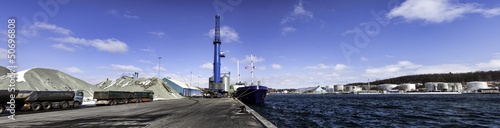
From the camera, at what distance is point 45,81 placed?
1614 inches

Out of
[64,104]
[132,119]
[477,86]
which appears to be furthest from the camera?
[477,86]

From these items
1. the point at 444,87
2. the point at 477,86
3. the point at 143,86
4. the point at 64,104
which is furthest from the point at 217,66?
the point at 477,86

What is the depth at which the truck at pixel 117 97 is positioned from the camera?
1182 inches

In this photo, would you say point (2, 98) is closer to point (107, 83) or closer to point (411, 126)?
point (411, 126)

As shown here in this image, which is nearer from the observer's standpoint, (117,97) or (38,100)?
(38,100)

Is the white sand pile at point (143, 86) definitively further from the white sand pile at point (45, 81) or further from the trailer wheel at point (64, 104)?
the trailer wheel at point (64, 104)

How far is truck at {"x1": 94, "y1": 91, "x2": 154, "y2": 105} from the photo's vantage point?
30.0 metres

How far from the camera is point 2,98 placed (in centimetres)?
1830

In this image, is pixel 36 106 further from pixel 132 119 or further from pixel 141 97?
pixel 141 97

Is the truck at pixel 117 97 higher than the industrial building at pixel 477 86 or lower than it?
higher

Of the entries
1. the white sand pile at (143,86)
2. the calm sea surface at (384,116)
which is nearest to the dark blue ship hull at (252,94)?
the calm sea surface at (384,116)

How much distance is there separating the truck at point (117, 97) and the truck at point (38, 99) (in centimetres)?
421

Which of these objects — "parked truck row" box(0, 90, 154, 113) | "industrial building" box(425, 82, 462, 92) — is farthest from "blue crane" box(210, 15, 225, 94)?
"industrial building" box(425, 82, 462, 92)

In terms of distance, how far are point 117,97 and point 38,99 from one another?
12.7m
